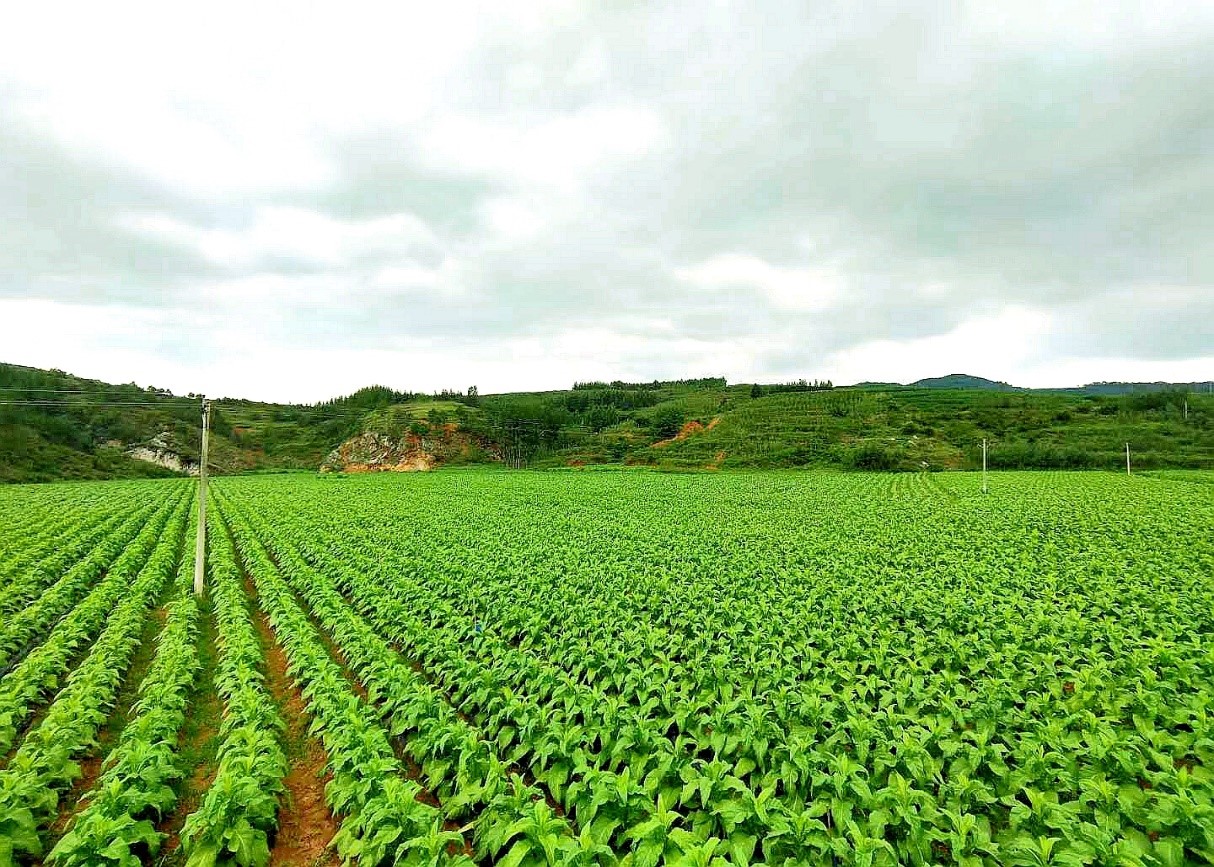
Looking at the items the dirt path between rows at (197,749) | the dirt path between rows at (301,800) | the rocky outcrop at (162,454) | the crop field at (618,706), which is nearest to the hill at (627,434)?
the rocky outcrop at (162,454)

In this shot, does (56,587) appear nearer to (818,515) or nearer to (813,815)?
(813,815)

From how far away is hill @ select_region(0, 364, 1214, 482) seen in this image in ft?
253

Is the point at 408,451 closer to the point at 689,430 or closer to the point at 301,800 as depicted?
the point at 689,430

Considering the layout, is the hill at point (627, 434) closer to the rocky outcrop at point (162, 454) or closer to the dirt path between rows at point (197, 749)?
the rocky outcrop at point (162, 454)

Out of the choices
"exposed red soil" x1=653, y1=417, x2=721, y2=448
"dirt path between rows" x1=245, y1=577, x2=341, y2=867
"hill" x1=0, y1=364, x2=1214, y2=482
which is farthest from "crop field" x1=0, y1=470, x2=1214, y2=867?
"exposed red soil" x1=653, y1=417, x2=721, y2=448

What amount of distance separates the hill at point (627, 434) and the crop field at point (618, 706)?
6643 centimetres

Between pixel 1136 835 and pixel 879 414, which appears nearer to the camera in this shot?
pixel 1136 835

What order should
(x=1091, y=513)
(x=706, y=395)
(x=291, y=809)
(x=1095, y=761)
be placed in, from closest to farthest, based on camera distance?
1. (x=1095, y=761)
2. (x=291, y=809)
3. (x=1091, y=513)
4. (x=706, y=395)

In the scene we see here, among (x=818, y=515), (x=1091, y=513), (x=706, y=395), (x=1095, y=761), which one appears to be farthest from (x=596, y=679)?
(x=706, y=395)

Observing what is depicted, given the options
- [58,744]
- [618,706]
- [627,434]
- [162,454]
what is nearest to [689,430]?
[627,434]

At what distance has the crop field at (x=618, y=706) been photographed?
5180mm

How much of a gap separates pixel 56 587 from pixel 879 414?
116037 mm

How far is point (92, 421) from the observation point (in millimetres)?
101812

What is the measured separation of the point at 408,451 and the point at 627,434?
4719cm
